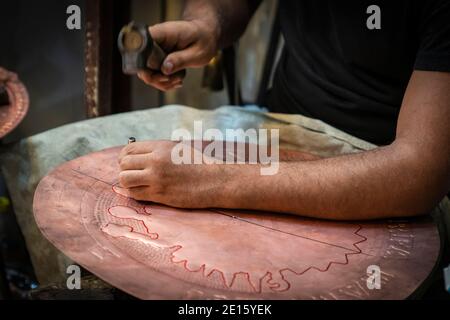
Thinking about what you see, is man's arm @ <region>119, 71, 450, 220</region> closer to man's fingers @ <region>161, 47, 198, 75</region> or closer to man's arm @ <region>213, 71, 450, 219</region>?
man's arm @ <region>213, 71, 450, 219</region>

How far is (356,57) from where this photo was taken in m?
1.98

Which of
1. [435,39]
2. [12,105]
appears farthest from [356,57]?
[12,105]

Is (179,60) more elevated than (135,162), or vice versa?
(179,60)

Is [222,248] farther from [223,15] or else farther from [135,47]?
[223,15]

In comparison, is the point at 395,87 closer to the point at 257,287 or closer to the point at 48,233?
the point at 257,287

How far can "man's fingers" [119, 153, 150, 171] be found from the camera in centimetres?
148

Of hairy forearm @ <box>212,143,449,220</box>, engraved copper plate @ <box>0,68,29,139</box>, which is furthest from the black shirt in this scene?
engraved copper plate @ <box>0,68,29,139</box>

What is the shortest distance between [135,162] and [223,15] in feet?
3.33

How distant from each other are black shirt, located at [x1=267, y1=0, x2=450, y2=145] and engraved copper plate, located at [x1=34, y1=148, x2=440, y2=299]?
57 centimetres

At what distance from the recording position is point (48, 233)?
1.27m

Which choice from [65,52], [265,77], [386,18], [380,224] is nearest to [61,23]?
[65,52]

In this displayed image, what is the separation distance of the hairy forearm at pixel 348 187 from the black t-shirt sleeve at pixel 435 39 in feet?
0.87
